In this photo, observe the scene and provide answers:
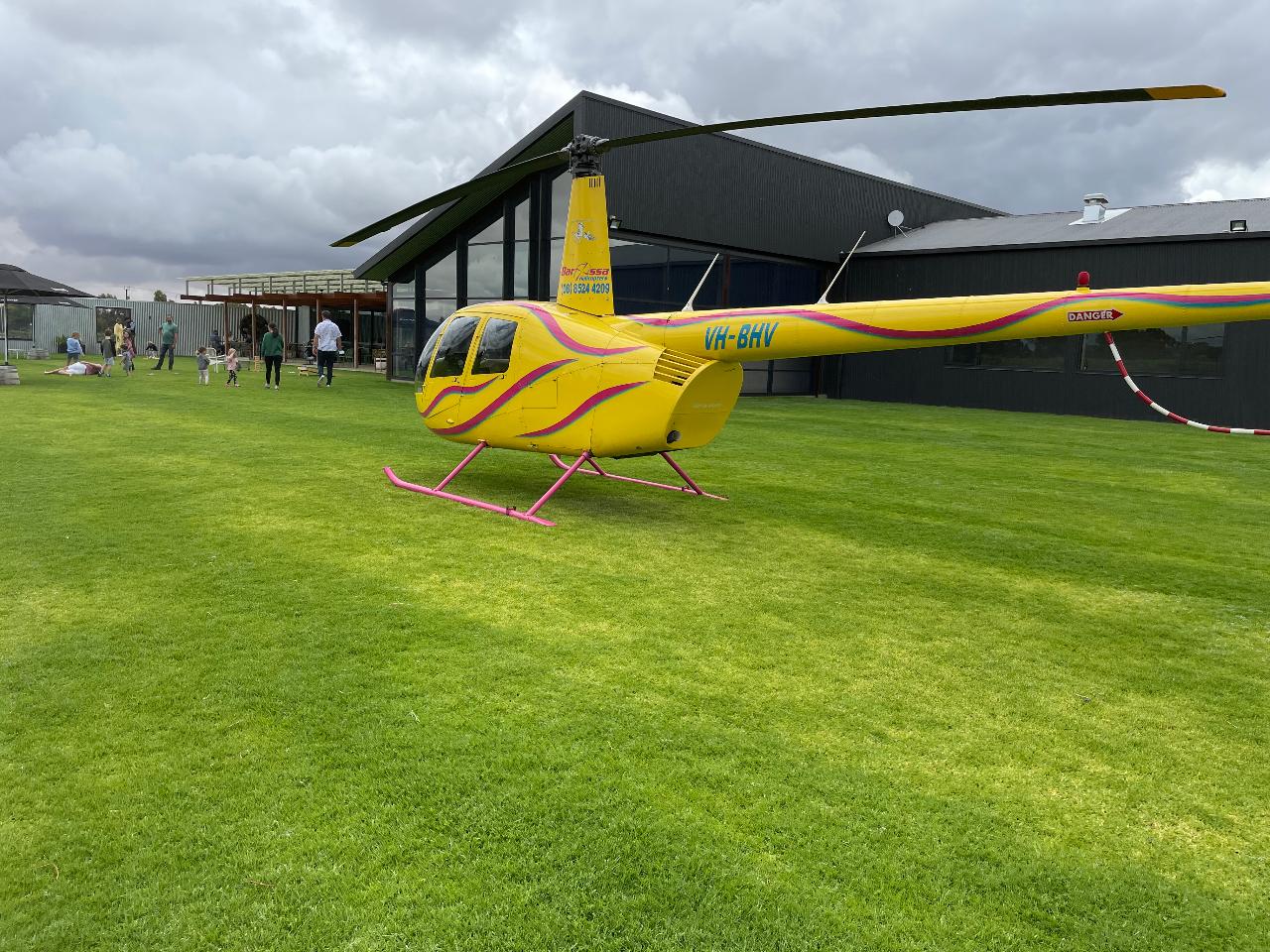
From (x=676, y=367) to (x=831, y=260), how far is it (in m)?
19.6

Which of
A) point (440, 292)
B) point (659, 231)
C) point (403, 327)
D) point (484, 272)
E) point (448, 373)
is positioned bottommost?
point (448, 373)

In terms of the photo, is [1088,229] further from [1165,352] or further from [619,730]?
[619,730]

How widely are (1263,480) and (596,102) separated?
545 inches

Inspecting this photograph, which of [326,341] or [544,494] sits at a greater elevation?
[326,341]

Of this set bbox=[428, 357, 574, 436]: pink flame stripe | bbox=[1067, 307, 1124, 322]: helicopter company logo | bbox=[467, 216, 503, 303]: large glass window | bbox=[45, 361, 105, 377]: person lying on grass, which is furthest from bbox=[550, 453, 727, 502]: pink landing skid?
bbox=[45, 361, 105, 377]: person lying on grass

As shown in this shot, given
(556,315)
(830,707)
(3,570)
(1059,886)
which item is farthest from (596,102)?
(1059,886)

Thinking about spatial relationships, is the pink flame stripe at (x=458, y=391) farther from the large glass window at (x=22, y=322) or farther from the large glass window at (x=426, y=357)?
the large glass window at (x=22, y=322)

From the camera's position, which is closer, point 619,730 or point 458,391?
point 619,730

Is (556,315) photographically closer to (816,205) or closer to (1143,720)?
(1143,720)

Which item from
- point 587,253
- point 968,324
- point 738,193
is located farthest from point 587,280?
point 738,193

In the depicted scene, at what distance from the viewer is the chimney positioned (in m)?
22.6

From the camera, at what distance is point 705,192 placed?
68.7ft

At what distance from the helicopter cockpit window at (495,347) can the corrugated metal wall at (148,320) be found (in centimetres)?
3388

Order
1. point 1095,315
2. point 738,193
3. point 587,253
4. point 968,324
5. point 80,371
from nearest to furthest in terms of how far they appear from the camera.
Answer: point 1095,315, point 968,324, point 587,253, point 80,371, point 738,193
